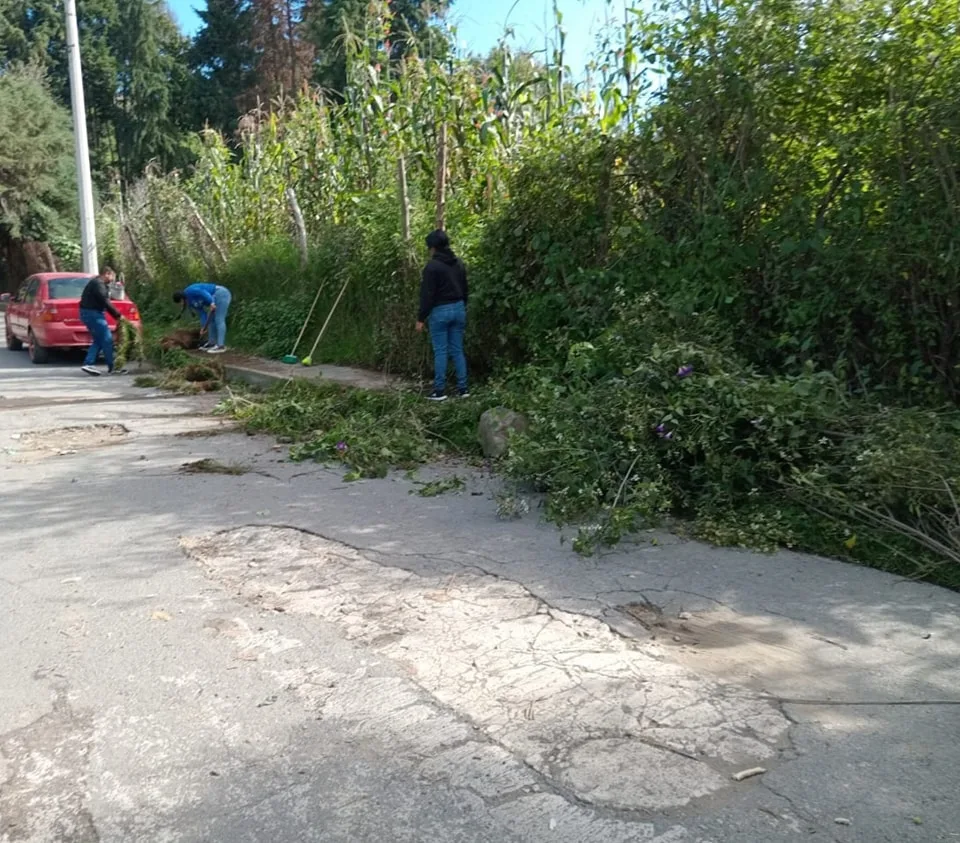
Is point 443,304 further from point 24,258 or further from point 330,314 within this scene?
point 24,258

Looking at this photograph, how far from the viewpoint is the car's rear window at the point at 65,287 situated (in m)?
16.5

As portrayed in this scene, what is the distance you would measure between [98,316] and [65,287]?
2707 mm

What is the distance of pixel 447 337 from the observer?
10.4 meters

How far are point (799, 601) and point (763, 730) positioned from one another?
4.85ft

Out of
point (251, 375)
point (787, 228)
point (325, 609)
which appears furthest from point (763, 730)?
point (251, 375)

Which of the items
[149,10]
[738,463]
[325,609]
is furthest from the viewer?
[149,10]

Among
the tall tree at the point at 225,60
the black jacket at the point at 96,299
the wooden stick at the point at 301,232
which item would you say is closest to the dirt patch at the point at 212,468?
the black jacket at the point at 96,299

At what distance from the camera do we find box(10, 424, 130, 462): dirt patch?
891cm

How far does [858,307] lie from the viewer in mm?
7504

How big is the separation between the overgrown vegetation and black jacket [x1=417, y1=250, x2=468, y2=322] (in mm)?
485

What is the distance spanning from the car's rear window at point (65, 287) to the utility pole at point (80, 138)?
4.15 meters


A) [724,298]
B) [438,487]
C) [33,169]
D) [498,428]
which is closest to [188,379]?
[498,428]

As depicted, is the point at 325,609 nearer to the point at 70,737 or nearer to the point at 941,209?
the point at 70,737

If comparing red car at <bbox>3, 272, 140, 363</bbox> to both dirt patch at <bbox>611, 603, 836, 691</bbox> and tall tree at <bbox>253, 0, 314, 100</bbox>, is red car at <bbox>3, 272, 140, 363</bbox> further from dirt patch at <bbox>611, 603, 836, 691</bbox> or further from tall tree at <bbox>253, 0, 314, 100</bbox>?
tall tree at <bbox>253, 0, 314, 100</bbox>
